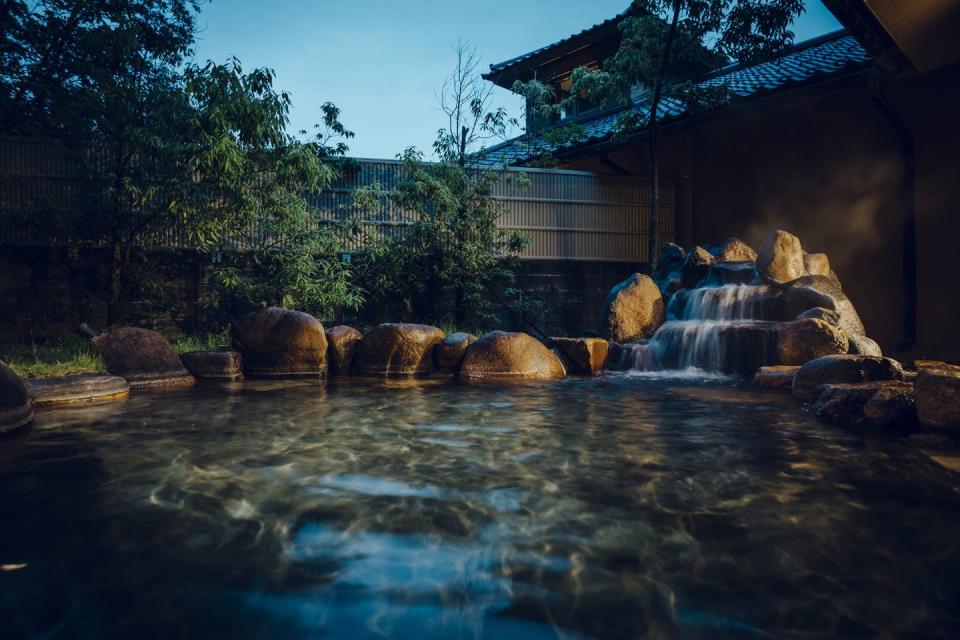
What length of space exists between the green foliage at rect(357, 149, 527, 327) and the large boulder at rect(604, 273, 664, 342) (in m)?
1.87

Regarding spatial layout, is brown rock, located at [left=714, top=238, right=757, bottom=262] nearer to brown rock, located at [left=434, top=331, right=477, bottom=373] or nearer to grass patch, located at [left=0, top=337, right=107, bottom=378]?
brown rock, located at [left=434, top=331, right=477, bottom=373]

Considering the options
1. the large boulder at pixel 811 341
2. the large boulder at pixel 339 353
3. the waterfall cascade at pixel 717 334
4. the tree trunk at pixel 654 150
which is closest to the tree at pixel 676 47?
the tree trunk at pixel 654 150

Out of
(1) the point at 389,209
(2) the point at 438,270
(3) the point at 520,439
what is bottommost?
(3) the point at 520,439

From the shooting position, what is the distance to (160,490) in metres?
2.78

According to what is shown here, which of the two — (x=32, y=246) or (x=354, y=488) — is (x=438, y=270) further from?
(x=354, y=488)

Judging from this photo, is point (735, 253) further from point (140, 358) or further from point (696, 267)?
point (140, 358)

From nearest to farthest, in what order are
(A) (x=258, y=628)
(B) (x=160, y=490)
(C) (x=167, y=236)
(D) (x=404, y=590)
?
(A) (x=258, y=628) → (D) (x=404, y=590) → (B) (x=160, y=490) → (C) (x=167, y=236)

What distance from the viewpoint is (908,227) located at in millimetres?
7465

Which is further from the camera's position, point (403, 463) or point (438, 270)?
point (438, 270)

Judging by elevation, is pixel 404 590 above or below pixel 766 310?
below

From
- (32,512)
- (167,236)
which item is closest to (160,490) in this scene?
(32,512)

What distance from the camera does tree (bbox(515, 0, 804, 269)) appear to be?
28.7 feet

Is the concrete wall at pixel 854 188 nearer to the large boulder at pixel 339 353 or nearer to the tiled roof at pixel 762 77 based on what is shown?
the tiled roof at pixel 762 77

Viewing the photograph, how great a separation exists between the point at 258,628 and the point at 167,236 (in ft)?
27.0
